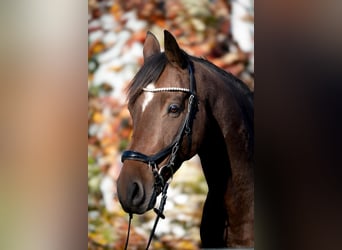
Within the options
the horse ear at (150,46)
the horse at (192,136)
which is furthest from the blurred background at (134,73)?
the horse at (192,136)

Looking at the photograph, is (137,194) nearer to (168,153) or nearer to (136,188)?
(136,188)

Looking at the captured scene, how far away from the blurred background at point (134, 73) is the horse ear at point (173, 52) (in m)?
A: 0.34

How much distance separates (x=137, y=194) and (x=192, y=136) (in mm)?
392

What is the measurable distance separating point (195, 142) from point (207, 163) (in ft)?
0.67

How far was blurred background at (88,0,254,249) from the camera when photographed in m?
3.11

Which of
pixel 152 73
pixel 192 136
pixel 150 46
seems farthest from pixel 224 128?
pixel 150 46

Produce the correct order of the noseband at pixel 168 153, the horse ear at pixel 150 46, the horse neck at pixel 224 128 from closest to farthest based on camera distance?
the noseband at pixel 168 153 → the horse neck at pixel 224 128 → the horse ear at pixel 150 46

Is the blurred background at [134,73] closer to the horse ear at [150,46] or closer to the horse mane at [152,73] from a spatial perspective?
the horse ear at [150,46]

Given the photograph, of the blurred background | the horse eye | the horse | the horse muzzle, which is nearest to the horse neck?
the horse

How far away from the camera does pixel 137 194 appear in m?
2.75

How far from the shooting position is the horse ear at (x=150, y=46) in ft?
9.95
